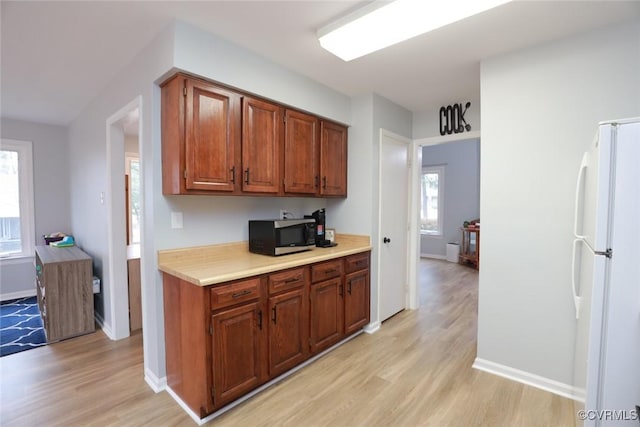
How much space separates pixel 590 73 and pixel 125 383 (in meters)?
4.02

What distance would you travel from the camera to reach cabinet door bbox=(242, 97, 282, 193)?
2359 millimetres

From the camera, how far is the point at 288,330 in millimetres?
2309

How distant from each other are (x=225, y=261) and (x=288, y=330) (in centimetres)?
72

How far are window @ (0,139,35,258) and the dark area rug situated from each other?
2.58 feet

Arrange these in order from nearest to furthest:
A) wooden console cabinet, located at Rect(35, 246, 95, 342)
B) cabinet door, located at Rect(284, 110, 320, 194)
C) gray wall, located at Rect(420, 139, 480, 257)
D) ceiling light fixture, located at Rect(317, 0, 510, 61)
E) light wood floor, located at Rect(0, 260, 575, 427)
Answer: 1. ceiling light fixture, located at Rect(317, 0, 510, 61)
2. light wood floor, located at Rect(0, 260, 575, 427)
3. cabinet door, located at Rect(284, 110, 320, 194)
4. wooden console cabinet, located at Rect(35, 246, 95, 342)
5. gray wall, located at Rect(420, 139, 480, 257)

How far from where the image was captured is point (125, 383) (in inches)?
90.4

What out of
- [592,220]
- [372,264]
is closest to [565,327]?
[592,220]

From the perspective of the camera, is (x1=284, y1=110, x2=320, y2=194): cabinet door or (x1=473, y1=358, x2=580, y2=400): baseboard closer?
(x1=473, y1=358, x2=580, y2=400): baseboard

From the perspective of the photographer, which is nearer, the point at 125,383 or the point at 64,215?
the point at 125,383

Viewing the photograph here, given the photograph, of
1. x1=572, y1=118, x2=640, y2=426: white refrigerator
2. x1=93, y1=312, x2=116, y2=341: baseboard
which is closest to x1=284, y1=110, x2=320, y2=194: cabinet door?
x1=572, y1=118, x2=640, y2=426: white refrigerator

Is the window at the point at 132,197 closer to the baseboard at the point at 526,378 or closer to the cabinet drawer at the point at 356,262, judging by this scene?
the cabinet drawer at the point at 356,262

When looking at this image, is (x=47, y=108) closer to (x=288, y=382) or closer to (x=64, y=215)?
(x=64, y=215)

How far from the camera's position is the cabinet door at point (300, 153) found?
8.89ft

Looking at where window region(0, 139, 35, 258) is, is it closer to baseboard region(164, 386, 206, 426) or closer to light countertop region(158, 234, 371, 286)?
light countertop region(158, 234, 371, 286)
